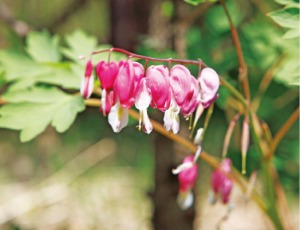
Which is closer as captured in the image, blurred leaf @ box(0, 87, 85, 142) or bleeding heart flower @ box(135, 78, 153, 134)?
bleeding heart flower @ box(135, 78, 153, 134)

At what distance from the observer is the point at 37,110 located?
124 centimetres

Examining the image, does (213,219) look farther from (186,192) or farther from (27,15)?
(27,15)

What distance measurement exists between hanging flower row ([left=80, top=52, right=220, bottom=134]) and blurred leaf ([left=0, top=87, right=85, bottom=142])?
0.18 m

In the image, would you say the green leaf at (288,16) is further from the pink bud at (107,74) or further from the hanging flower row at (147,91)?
the pink bud at (107,74)

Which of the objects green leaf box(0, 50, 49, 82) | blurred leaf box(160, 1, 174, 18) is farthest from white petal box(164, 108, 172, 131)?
blurred leaf box(160, 1, 174, 18)

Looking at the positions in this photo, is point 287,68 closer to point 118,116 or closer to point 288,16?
point 288,16

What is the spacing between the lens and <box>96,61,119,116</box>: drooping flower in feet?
3.40

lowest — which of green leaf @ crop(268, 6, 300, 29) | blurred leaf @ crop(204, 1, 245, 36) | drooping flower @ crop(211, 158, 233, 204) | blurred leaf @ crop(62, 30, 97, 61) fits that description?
drooping flower @ crop(211, 158, 233, 204)

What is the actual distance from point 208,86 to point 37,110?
16.0 inches

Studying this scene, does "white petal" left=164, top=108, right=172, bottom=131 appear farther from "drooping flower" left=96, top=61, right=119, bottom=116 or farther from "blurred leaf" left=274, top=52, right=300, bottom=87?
"blurred leaf" left=274, top=52, right=300, bottom=87

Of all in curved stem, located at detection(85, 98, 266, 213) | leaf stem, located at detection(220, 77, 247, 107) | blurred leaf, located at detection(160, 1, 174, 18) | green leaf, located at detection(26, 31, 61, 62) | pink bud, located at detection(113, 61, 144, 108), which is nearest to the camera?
pink bud, located at detection(113, 61, 144, 108)

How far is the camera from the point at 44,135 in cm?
347

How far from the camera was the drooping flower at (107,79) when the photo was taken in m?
1.04

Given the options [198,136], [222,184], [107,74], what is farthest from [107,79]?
[222,184]
